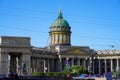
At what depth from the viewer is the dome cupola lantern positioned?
168 m

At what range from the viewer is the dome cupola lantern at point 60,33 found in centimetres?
16788

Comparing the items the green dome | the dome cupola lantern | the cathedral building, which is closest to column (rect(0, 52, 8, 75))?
the cathedral building

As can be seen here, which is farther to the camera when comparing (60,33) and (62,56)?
(60,33)

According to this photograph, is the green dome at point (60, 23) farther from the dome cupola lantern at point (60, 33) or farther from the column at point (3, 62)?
the column at point (3, 62)

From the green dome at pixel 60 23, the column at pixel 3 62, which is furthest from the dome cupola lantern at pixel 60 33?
the column at pixel 3 62

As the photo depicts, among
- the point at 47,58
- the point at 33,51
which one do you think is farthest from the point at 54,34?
the point at 33,51

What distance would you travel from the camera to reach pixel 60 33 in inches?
6619

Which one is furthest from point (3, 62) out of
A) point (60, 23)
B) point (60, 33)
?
point (60, 23)

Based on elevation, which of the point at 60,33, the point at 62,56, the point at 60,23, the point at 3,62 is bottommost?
the point at 3,62

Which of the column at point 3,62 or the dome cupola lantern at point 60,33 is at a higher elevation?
the dome cupola lantern at point 60,33

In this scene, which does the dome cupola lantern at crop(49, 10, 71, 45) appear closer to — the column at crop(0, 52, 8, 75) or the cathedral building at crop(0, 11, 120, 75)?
the cathedral building at crop(0, 11, 120, 75)

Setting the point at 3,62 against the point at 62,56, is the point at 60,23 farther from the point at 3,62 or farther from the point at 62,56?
the point at 3,62

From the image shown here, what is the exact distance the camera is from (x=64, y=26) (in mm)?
169000

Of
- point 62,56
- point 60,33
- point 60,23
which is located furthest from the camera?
point 60,23
